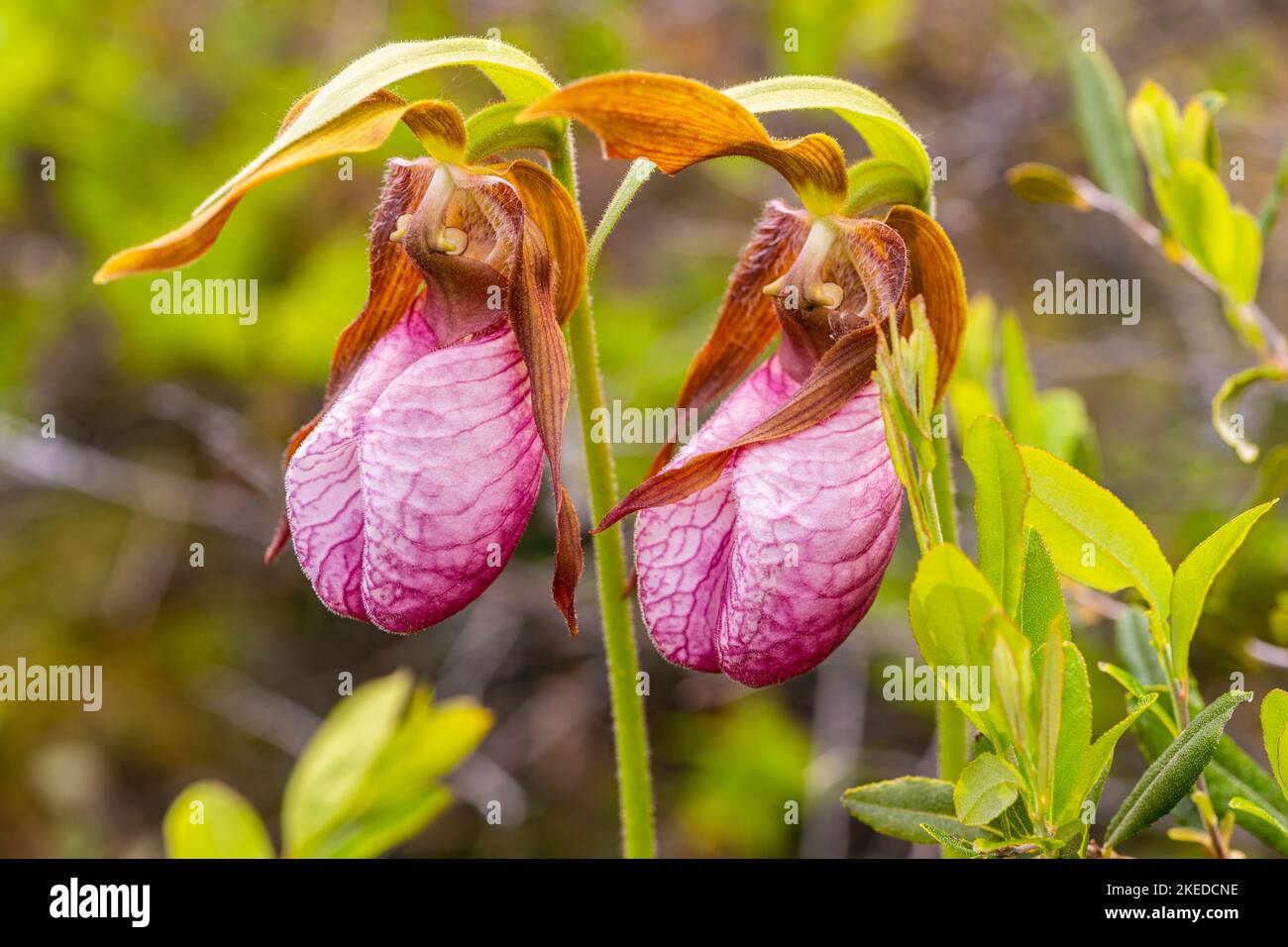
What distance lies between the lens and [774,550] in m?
0.68

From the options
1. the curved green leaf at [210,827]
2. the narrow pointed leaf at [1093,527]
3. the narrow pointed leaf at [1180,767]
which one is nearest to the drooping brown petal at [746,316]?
the narrow pointed leaf at [1093,527]

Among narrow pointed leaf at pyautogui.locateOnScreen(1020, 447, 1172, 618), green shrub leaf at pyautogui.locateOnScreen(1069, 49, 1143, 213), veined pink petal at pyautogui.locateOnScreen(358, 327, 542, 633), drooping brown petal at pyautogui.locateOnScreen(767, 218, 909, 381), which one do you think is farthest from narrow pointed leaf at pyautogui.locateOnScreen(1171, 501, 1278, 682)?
green shrub leaf at pyautogui.locateOnScreen(1069, 49, 1143, 213)

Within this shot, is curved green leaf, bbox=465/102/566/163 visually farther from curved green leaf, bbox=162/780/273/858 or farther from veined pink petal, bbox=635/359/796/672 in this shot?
curved green leaf, bbox=162/780/273/858

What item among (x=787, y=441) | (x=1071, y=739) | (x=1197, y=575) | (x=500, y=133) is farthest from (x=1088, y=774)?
(x=500, y=133)

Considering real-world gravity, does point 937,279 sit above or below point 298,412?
below

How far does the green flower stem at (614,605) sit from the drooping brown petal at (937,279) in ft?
0.68

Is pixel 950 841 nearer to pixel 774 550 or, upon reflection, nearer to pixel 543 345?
pixel 774 550

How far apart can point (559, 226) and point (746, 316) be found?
165 mm

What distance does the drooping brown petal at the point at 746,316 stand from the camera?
0.81m

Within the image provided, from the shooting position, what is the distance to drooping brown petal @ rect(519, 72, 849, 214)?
58cm

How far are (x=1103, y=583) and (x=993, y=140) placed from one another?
1.76 metres

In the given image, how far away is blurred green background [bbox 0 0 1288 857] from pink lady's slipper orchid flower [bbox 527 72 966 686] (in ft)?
3.73

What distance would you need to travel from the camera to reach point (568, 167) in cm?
75
